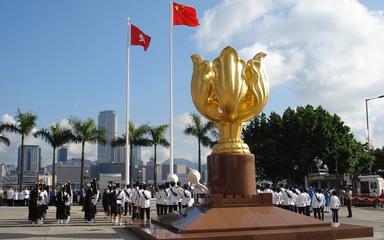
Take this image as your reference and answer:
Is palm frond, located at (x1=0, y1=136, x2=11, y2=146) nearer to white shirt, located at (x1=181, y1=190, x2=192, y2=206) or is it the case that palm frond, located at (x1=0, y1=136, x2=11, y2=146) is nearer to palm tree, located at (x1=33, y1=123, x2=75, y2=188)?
palm tree, located at (x1=33, y1=123, x2=75, y2=188)

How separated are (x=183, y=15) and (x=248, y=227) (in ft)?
56.9

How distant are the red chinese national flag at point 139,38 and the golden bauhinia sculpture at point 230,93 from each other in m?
13.3

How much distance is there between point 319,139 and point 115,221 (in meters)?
26.4

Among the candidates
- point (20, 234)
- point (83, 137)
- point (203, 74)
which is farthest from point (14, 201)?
point (203, 74)

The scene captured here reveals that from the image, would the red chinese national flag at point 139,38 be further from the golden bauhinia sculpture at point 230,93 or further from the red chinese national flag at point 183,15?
the golden bauhinia sculpture at point 230,93

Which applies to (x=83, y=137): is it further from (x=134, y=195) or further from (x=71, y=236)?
(x=71, y=236)

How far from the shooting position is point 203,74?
596 inches

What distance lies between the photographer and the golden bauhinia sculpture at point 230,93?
14617mm

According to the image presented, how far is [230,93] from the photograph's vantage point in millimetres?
14578

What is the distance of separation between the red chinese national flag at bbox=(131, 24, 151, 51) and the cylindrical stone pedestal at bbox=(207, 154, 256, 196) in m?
15.2

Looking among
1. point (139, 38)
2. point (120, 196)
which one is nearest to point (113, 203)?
point (120, 196)

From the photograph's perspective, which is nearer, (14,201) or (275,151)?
(14,201)

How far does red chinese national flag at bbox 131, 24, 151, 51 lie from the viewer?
28.1m

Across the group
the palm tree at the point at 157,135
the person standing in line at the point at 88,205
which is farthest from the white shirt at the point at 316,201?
the palm tree at the point at 157,135
